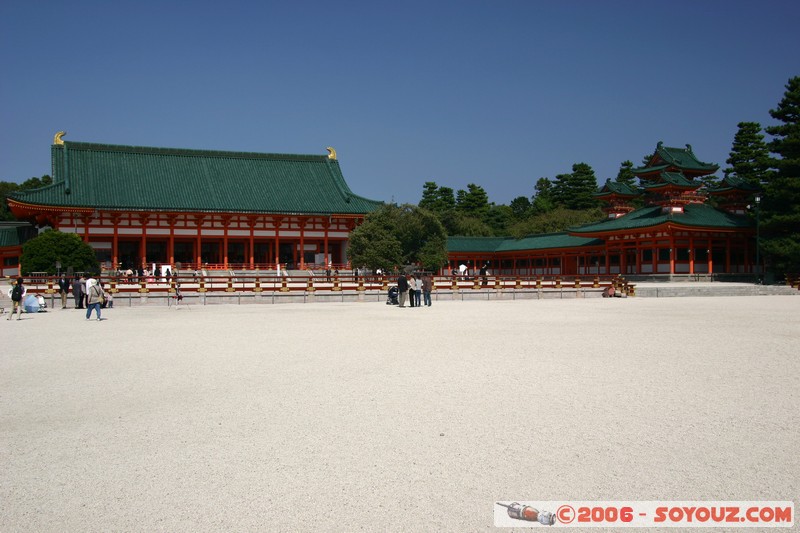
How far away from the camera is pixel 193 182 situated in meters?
45.8

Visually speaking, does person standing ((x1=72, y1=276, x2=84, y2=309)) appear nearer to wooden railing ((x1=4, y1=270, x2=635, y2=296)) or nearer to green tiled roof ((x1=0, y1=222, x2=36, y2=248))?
wooden railing ((x1=4, y1=270, x2=635, y2=296))

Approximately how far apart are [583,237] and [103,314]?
1466 inches

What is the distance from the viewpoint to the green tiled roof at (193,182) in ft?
137

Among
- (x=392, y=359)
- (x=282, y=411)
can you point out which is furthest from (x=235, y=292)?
(x=282, y=411)

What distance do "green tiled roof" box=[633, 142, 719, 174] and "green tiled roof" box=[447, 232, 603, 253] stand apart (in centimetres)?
687

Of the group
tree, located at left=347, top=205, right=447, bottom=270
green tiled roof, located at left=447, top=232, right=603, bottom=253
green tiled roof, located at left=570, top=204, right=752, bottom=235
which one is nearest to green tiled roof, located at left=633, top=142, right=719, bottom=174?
green tiled roof, located at left=570, top=204, right=752, bottom=235

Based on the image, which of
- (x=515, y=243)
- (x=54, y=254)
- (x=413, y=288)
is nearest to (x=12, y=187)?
(x=54, y=254)

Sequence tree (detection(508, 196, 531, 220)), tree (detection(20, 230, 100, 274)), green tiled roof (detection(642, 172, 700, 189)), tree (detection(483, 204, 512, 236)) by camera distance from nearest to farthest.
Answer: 1. tree (detection(20, 230, 100, 274))
2. green tiled roof (detection(642, 172, 700, 189))
3. tree (detection(483, 204, 512, 236))
4. tree (detection(508, 196, 531, 220))

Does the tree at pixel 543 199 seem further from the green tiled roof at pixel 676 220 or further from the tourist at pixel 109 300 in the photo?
the tourist at pixel 109 300

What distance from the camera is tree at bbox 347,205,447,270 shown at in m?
34.8

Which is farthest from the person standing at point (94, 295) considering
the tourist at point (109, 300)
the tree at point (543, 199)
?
the tree at point (543, 199)

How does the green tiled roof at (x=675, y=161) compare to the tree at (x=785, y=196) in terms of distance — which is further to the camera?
the green tiled roof at (x=675, y=161)

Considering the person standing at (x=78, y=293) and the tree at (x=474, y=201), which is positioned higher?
the tree at (x=474, y=201)

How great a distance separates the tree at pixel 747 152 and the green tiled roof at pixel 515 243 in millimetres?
17171
